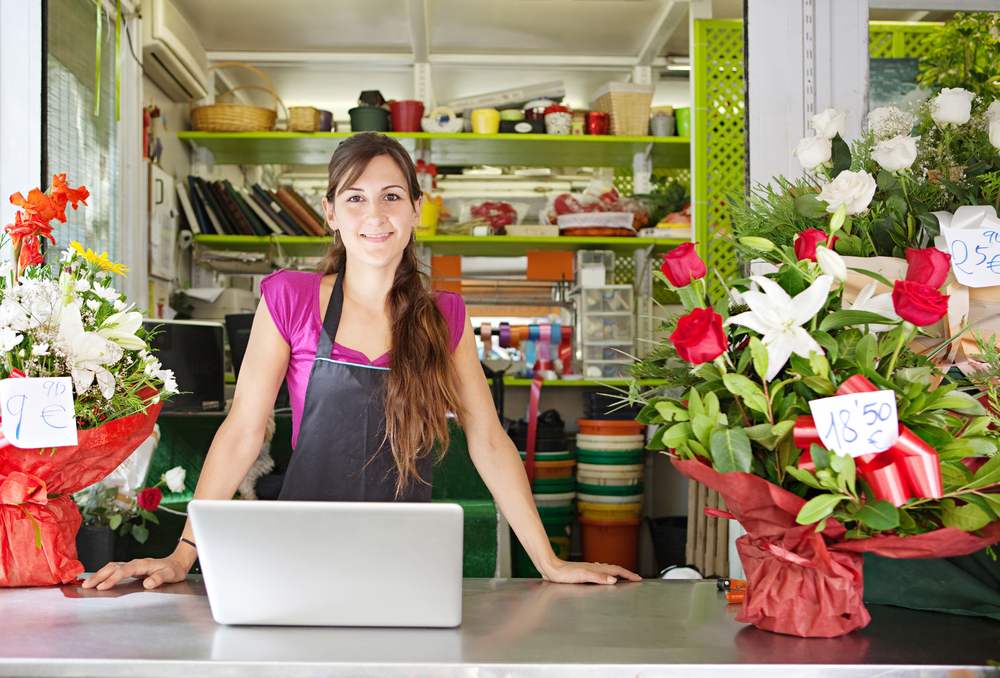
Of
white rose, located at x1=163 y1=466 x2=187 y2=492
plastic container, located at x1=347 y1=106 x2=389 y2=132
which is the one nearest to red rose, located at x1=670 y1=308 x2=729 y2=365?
white rose, located at x1=163 y1=466 x2=187 y2=492

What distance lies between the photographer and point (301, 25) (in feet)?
14.0

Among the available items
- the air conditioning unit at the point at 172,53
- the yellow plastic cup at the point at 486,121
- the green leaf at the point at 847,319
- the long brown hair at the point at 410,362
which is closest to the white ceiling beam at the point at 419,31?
the yellow plastic cup at the point at 486,121

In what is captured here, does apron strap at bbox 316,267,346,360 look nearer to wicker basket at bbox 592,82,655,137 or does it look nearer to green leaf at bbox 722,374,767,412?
green leaf at bbox 722,374,767,412

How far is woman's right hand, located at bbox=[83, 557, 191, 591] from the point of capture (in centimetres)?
110

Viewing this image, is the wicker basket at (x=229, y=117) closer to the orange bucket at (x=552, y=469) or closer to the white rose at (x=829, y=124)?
the orange bucket at (x=552, y=469)

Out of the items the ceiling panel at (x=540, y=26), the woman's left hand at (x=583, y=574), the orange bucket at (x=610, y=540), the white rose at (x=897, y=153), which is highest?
the ceiling panel at (x=540, y=26)

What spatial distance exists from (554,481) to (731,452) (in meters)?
3.07

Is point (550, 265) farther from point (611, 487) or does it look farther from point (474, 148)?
point (611, 487)

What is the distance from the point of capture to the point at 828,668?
2.54ft

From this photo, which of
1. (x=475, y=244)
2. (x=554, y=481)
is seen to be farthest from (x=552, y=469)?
(x=475, y=244)

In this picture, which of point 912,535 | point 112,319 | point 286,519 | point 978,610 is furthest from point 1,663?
point 978,610

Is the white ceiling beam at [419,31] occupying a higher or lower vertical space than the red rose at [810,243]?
higher

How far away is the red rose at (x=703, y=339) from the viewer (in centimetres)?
82

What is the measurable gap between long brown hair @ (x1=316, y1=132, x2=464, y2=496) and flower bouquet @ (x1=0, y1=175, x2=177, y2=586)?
1.40ft
